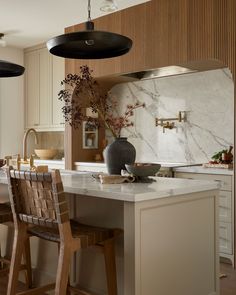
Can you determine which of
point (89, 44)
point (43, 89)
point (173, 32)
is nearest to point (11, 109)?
point (43, 89)

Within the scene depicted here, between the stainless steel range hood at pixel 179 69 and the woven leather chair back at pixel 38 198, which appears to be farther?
the stainless steel range hood at pixel 179 69

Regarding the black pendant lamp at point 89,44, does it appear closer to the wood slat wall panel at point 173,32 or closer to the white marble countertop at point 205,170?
the wood slat wall panel at point 173,32

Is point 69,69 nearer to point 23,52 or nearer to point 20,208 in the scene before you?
point 23,52

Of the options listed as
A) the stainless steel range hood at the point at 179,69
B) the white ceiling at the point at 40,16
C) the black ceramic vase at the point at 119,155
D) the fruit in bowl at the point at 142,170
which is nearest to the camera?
the fruit in bowl at the point at 142,170

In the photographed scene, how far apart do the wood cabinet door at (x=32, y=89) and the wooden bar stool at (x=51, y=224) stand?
4.24 m

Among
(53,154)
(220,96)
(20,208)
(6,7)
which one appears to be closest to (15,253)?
(20,208)

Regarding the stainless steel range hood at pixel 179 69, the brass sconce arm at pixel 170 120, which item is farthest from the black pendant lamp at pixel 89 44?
the brass sconce arm at pixel 170 120

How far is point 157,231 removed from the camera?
2188 mm

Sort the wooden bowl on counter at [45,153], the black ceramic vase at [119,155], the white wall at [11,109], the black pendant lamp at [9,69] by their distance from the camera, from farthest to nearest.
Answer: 1. the white wall at [11,109]
2. the wooden bowl on counter at [45,153]
3. the black pendant lamp at [9,69]
4. the black ceramic vase at [119,155]

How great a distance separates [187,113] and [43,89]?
259 cm

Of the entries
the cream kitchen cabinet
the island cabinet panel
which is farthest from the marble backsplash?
the island cabinet panel

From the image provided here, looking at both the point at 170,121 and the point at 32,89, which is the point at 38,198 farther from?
the point at 32,89

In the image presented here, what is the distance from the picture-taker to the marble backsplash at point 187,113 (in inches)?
175

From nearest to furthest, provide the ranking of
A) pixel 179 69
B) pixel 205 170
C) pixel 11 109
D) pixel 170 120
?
pixel 205 170 → pixel 179 69 → pixel 170 120 → pixel 11 109
